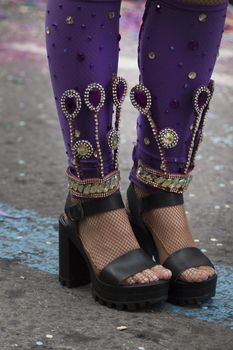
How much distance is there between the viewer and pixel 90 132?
2.09m

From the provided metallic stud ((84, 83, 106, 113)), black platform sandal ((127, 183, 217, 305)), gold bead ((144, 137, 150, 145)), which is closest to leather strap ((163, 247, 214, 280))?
black platform sandal ((127, 183, 217, 305))

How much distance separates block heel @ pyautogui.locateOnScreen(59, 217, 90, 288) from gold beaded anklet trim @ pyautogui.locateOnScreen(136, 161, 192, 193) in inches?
9.2

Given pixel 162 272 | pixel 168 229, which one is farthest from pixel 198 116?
pixel 162 272

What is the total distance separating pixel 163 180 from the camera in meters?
2.18

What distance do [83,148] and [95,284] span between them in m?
0.32

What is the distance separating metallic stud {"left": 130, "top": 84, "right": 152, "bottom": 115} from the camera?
212 centimetres

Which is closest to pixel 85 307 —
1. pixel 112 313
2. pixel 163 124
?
pixel 112 313

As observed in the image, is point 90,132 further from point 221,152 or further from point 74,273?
point 221,152

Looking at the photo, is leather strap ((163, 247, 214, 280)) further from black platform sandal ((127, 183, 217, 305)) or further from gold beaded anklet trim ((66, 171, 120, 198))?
gold beaded anklet trim ((66, 171, 120, 198))

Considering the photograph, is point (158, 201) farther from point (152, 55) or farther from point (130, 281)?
point (152, 55)

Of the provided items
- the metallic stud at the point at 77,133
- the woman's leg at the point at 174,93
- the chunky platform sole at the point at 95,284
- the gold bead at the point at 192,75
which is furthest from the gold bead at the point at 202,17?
the chunky platform sole at the point at 95,284

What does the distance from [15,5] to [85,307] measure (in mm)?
4048

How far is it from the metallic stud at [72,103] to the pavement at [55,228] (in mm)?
427

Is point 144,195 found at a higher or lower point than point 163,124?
lower
